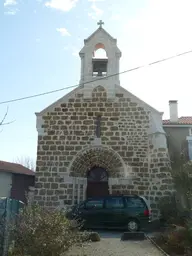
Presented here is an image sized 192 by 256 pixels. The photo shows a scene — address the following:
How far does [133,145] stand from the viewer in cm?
1686

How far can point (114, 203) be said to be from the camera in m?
14.1

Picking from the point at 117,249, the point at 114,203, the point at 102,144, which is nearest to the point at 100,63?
the point at 102,144

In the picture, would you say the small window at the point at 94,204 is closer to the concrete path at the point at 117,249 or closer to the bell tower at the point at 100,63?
the concrete path at the point at 117,249

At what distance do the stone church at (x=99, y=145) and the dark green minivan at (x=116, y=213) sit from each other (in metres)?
2.16

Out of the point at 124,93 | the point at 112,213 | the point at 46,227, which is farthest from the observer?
the point at 124,93

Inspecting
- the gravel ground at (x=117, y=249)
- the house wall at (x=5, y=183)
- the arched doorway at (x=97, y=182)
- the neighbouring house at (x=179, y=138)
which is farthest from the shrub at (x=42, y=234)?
the house wall at (x=5, y=183)

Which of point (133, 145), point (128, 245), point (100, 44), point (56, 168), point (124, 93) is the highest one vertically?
point (100, 44)

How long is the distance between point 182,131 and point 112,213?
7293 mm

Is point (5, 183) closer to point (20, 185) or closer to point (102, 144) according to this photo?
point (20, 185)

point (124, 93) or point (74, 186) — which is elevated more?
point (124, 93)

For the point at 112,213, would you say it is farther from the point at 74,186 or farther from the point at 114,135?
the point at 114,135

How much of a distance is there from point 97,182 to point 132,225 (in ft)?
12.8

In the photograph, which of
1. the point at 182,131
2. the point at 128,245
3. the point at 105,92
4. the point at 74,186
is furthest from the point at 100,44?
the point at 128,245

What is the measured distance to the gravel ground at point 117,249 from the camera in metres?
8.86
